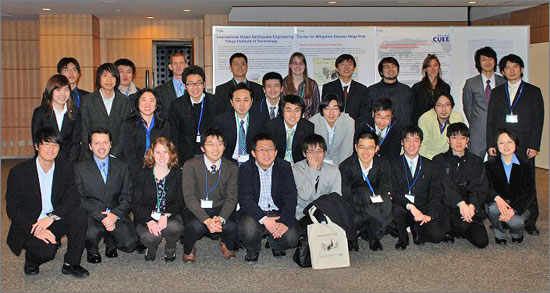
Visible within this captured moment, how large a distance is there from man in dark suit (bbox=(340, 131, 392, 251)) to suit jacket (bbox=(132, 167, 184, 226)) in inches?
50.2

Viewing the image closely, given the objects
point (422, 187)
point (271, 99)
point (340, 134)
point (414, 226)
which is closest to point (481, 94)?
point (422, 187)

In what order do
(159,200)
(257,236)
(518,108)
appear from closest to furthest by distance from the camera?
(257,236) < (159,200) < (518,108)

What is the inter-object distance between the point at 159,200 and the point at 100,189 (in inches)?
16.8

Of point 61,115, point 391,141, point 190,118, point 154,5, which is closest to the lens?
point 61,115

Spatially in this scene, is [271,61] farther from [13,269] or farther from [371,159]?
[13,269]

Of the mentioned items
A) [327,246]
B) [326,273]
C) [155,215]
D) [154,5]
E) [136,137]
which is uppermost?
[154,5]

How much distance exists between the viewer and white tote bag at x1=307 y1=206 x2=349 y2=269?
4043 mm

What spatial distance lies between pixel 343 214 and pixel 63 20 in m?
7.57

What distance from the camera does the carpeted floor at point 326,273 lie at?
366 centimetres

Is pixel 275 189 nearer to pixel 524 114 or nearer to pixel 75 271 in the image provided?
pixel 75 271

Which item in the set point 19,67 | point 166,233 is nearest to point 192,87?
point 166,233

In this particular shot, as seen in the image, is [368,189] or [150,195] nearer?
[150,195]

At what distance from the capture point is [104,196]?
4.36 meters

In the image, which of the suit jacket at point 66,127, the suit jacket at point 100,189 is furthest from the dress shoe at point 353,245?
the suit jacket at point 66,127
